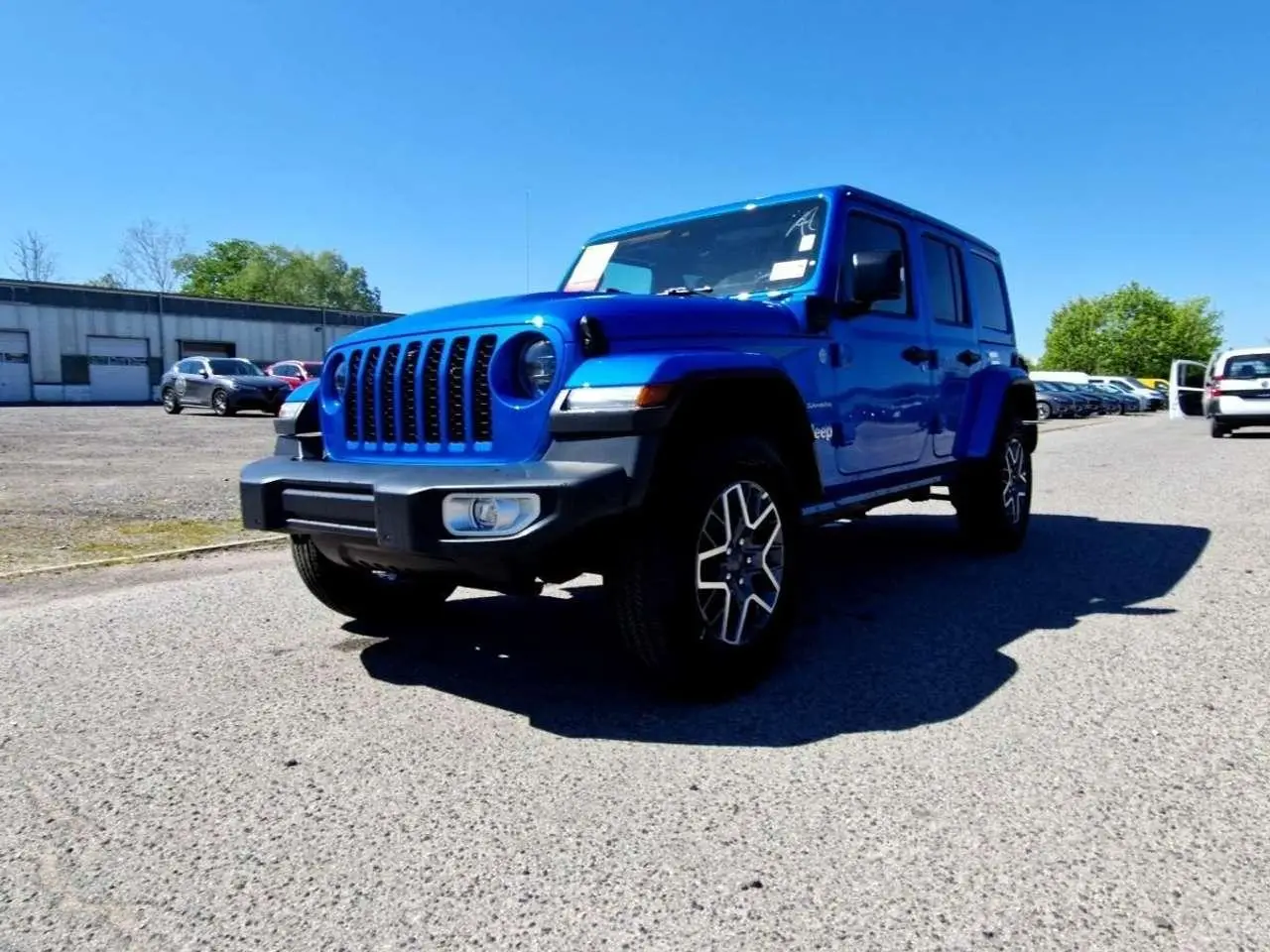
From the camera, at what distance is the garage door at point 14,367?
3956cm

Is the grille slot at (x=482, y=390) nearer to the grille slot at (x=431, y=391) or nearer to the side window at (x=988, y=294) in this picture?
the grille slot at (x=431, y=391)

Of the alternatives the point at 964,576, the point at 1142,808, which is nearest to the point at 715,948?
the point at 1142,808

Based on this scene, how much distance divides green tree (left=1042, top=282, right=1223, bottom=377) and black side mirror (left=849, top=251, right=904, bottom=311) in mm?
91815

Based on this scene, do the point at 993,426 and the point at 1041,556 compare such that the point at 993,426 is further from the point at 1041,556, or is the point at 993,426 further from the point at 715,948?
the point at 715,948

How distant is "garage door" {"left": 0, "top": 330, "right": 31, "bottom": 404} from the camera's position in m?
39.6

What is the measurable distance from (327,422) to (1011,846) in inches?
114

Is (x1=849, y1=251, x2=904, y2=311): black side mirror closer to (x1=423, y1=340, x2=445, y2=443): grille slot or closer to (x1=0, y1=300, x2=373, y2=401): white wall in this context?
(x1=423, y1=340, x2=445, y2=443): grille slot

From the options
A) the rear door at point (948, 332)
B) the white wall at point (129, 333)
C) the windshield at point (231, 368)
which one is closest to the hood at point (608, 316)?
the rear door at point (948, 332)

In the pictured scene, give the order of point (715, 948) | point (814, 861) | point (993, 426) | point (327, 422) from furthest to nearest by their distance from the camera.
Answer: point (993, 426)
point (327, 422)
point (814, 861)
point (715, 948)

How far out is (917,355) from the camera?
481 cm

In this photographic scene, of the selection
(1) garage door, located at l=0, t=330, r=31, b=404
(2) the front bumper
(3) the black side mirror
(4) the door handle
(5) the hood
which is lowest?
(2) the front bumper

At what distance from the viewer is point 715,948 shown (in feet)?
5.81

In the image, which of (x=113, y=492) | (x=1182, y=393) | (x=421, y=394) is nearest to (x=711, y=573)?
(x=421, y=394)

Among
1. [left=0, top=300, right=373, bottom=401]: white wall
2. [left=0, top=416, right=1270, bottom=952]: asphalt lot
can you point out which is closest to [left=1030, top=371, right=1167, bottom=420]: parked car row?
[left=0, top=300, right=373, bottom=401]: white wall
